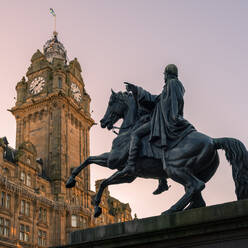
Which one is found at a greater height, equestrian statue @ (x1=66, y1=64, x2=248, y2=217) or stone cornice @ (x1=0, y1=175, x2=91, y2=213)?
stone cornice @ (x1=0, y1=175, x2=91, y2=213)

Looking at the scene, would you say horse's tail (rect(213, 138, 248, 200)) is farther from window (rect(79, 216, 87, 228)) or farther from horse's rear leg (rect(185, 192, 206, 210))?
window (rect(79, 216, 87, 228))

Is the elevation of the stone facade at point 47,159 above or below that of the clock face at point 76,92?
below

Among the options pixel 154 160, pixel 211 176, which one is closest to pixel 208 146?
pixel 211 176

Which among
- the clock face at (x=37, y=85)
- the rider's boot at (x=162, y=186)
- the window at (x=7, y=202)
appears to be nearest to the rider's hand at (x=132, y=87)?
the rider's boot at (x=162, y=186)

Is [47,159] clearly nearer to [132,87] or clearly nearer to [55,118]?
[55,118]

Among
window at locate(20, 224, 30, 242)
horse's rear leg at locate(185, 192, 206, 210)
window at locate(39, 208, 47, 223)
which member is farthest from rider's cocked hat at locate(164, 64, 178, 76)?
window at locate(39, 208, 47, 223)

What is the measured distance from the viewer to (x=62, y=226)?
56500 millimetres

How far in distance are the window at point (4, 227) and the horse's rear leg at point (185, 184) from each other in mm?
42266

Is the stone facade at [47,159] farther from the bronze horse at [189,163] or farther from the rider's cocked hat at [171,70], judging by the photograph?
the rider's cocked hat at [171,70]

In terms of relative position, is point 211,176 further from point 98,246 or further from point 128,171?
point 98,246

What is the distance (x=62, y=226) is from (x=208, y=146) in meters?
52.2

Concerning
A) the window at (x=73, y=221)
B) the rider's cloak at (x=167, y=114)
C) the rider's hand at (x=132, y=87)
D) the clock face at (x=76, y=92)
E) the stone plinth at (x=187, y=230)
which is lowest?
the stone plinth at (x=187, y=230)

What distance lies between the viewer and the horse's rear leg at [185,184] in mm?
7320

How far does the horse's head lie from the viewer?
9.41 meters
